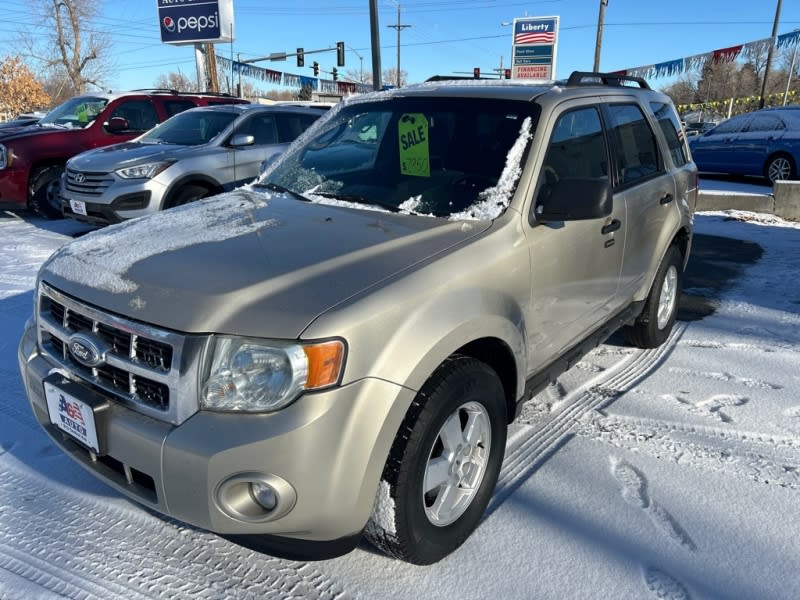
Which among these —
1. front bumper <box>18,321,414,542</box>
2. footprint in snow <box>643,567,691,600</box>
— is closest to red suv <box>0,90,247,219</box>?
front bumper <box>18,321,414,542</box>

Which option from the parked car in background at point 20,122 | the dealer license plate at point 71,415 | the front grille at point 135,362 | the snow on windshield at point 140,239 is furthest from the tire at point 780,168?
the parked car in background at point 20,122

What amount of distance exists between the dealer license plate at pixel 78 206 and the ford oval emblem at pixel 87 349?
5454 mm

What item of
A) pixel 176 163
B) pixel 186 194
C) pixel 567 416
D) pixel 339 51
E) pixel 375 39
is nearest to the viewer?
pixel 567 416

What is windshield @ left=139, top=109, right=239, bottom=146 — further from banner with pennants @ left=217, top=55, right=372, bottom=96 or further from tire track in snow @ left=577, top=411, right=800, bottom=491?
banner with pennants @ left=217, top=55, right=372, bottom=96

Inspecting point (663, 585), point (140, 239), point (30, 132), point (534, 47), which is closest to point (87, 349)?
point (140, 239)

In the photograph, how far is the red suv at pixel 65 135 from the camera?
831 cm

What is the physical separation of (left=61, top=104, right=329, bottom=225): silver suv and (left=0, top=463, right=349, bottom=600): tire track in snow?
14.7 ft

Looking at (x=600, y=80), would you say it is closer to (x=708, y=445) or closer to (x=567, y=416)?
(x=567, y=416)

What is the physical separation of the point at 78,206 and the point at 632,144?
601 cm

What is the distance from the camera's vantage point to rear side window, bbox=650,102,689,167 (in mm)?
4266

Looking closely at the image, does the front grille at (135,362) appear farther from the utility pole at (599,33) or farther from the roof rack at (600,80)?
the utility pole at (599,33)

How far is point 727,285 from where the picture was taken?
6.12 meters

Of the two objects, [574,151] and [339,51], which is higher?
[339,51]

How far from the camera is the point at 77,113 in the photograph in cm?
930
